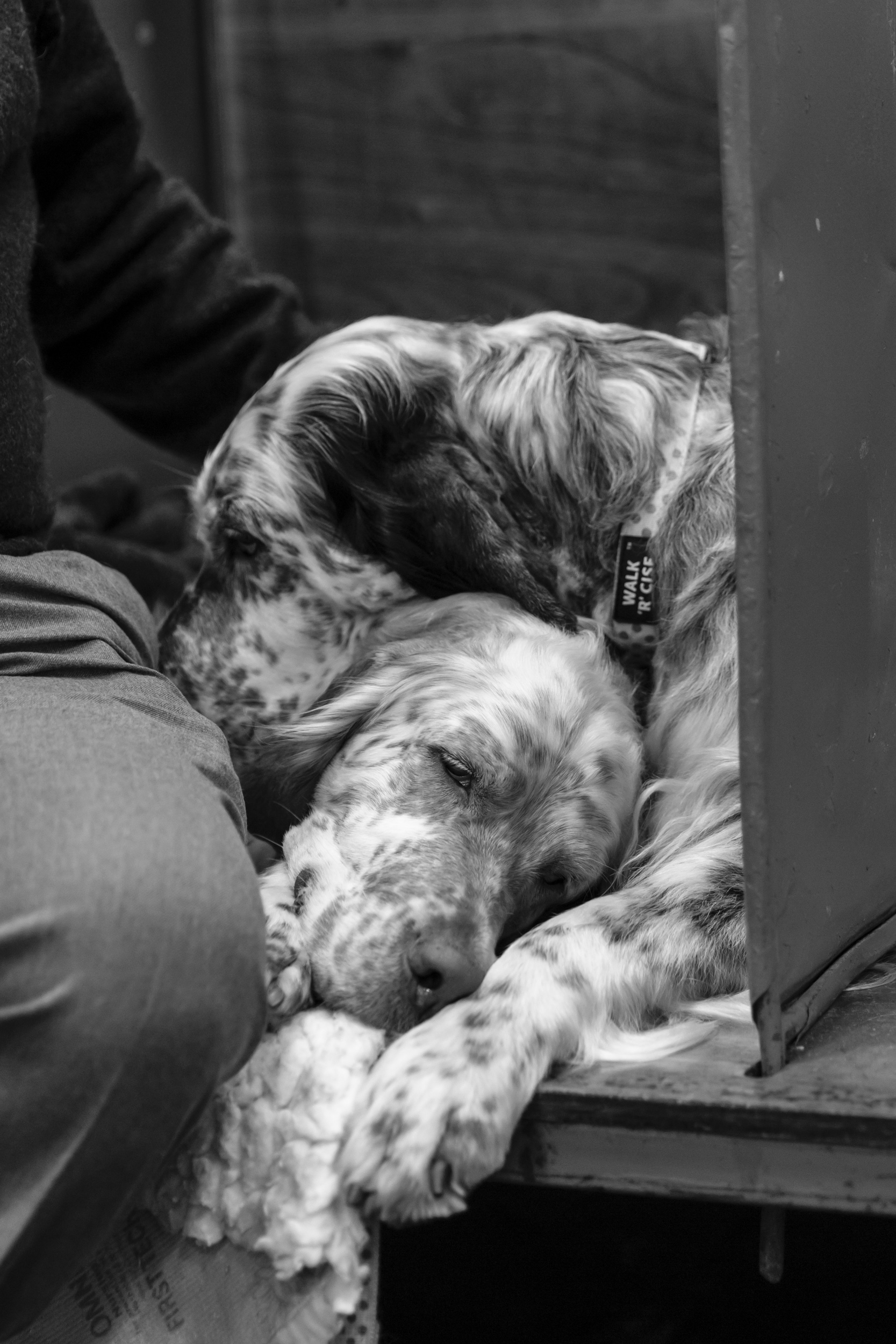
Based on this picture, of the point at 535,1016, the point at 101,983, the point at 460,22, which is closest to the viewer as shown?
the point at 101,983

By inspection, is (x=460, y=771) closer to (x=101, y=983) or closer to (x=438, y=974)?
(x=438, y=974)

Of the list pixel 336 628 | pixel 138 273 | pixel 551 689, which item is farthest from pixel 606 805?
pixel 138 273

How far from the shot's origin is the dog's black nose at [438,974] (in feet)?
5.04

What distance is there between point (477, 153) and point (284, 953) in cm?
259

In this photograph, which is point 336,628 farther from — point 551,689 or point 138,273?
point 138,273

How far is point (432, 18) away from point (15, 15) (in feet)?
6.31

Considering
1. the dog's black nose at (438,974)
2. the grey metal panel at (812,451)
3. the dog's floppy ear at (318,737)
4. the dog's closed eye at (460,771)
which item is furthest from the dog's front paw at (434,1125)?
the dog's floppy ear at (318,737)

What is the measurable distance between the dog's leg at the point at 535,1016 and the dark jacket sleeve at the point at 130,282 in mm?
1274

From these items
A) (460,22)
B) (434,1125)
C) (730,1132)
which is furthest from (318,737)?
(460,22)

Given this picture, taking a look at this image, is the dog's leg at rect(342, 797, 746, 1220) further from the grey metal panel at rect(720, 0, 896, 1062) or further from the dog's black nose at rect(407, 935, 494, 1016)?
the grey metal panel at rect(720, 0, 896, 1062)

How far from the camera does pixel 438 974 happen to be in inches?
60.5

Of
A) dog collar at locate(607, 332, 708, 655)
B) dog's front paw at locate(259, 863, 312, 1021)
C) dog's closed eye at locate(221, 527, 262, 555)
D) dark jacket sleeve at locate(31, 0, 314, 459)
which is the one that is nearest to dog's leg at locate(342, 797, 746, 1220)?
dog's front paw at locate(259, 863, 312, 1021)

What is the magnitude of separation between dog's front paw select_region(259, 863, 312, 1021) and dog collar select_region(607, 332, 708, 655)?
2.05 feet

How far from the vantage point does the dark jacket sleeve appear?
2314 mm
